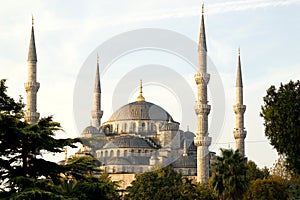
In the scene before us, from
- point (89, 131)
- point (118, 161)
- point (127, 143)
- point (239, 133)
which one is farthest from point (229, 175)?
point (89, 131)

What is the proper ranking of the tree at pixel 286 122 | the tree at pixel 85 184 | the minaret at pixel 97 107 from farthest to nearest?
the minaret at pixel 97 107 → the tree at pixel 286 122 → the tree at pixel 85 184

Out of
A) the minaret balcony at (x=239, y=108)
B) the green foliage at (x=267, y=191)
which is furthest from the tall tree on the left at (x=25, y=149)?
the minaret balcony at (x=239, y=108)

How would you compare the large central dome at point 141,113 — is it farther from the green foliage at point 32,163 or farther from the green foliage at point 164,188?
the green foliage at point 32,163

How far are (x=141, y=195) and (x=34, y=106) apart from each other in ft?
67.6

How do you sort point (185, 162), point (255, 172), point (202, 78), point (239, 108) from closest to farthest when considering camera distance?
point (255, 172)
point (202, 78)
point (239, 108)
point (185, 162)

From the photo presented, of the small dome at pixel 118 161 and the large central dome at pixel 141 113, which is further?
the large central dome at pixel 141 113

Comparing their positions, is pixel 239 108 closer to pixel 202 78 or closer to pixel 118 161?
pixel 202 78

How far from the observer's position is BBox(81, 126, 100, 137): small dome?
91250 mm

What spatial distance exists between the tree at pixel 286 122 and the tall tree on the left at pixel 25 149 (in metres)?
18.3

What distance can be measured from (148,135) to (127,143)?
738 centimetres

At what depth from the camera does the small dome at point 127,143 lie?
87562 millimetres

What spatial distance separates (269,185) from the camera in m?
47.7

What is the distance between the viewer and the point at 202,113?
2729 inches

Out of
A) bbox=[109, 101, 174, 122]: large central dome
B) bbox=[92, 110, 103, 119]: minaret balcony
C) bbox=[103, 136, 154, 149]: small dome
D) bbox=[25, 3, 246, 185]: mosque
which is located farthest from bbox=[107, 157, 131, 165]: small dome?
A: bbox=[109, 101, 174, 122]: large central dome
